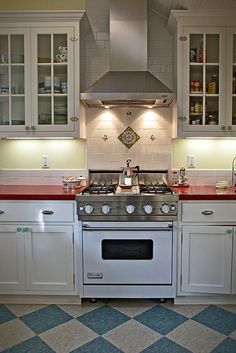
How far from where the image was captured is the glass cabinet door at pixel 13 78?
9.20 ft

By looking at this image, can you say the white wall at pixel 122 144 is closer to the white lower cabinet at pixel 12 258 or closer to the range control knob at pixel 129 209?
the range control knob at pixel 129 209

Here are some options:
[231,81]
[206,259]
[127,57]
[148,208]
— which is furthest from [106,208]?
[231,81]

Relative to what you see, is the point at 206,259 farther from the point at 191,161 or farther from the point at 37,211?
the point at 37,211

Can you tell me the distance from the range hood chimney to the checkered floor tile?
1.72 metres

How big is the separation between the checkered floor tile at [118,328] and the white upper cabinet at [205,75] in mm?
1484

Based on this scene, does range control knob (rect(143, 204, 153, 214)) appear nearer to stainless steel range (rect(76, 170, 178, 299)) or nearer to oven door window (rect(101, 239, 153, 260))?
stainless steel range (rect(76, 170, 178, 299))

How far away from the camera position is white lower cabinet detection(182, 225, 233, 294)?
99.3 inches

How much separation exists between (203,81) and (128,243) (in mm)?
1551

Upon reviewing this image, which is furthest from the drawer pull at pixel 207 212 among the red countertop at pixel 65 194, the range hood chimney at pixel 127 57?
the range hood chimney at pixel 127 57

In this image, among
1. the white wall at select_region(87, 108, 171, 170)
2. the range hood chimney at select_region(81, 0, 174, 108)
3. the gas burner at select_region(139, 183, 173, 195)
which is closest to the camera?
the gas burner at select_region(139, 183, 173, 195)

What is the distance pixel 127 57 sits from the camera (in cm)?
288

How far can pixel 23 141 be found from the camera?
3.18 m

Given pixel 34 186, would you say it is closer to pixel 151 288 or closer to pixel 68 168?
pixel 68 168

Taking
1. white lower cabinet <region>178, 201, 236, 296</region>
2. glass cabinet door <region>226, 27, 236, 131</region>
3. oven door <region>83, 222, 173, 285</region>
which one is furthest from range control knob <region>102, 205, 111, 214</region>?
glass cabinet door <region>226, 27, 236, 131</region>
